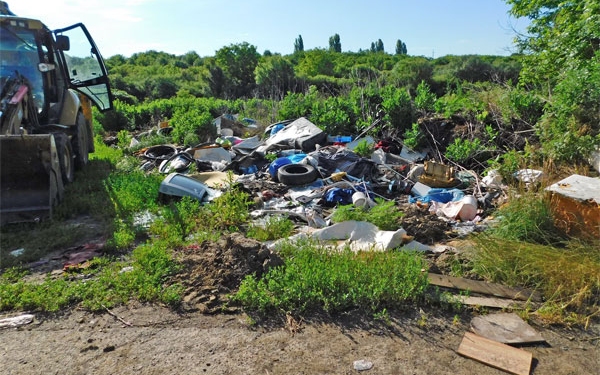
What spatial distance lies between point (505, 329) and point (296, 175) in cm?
453

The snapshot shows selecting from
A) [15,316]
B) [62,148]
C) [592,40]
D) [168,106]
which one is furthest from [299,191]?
[168,106]

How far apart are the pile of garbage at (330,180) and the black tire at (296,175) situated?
17mm

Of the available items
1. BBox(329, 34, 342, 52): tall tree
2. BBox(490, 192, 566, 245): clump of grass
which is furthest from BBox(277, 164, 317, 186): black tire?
BBox(329, 34, 342, 52): tall tree

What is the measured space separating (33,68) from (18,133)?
5.45 ft

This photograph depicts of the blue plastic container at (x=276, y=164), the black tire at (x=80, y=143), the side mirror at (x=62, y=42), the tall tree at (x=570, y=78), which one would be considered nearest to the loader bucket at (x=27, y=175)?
the side mirror at (x=62, y=42)

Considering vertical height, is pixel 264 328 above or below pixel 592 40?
below

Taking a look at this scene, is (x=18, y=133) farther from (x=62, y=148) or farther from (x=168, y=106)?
(x=168, y=106)

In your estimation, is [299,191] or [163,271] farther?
[299,191]

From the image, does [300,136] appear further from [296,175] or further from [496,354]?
[496,354]

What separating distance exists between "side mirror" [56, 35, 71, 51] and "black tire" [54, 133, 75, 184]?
4.60 ft

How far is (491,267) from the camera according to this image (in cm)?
416

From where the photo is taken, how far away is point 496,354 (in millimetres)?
3031

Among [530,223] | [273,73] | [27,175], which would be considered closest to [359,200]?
[530,223]

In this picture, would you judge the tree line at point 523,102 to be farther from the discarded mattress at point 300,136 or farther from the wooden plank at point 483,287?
the wooden plank at point 483,287
